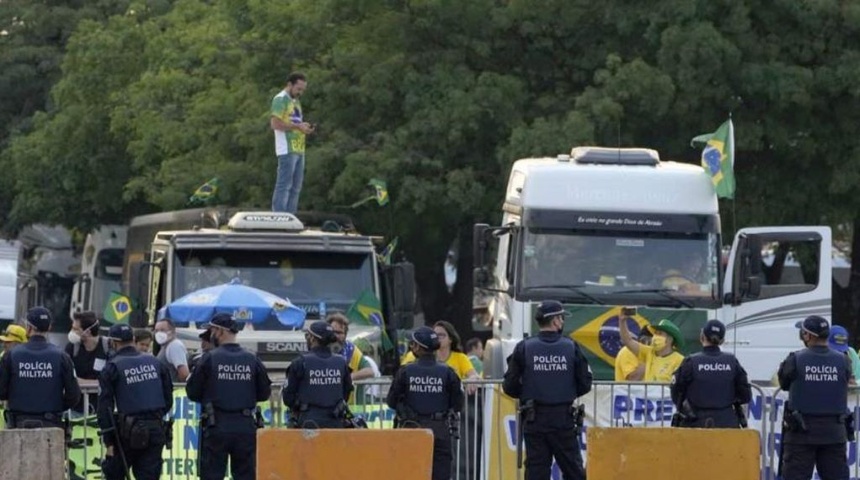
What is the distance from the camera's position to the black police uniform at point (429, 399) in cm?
1357

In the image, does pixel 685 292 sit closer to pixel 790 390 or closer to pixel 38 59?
pixel 790 390

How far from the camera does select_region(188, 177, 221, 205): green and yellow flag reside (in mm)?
24328

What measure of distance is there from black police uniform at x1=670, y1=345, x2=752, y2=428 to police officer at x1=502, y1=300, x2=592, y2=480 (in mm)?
724

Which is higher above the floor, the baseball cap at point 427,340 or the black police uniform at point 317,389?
the baseball cap at point 427,340

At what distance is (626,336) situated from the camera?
16.6m

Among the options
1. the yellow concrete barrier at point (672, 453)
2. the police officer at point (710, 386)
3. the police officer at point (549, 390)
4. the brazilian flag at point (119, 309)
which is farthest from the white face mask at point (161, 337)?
the yellow concrete barrier at point (672, 453)

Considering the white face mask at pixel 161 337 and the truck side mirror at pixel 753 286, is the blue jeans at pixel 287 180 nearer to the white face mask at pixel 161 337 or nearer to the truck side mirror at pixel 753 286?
the white face mask at pixel 161 337

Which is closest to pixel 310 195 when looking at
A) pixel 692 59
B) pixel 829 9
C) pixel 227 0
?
pixel 227 0

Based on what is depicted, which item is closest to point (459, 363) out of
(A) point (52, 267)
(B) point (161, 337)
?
(B) point (161, 337)

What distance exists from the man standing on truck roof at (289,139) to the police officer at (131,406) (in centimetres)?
710

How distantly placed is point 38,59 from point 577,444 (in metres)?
28.9

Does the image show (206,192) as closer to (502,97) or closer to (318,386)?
(502,97)

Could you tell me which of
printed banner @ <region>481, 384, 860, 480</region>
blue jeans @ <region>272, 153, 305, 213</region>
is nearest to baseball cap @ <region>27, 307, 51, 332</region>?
printed banner @ <region>481, 384, 860, 480</region>

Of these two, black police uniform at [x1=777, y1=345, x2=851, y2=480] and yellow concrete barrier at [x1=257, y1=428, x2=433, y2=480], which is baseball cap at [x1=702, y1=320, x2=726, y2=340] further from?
yellow concrete barrier at [x1=257, y1=428, x2=433, y2=480]
